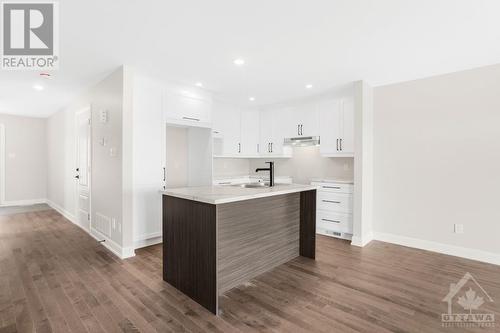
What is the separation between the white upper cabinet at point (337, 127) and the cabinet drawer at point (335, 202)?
716 millimetres

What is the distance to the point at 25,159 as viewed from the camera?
23.8ft

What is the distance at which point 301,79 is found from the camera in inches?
153

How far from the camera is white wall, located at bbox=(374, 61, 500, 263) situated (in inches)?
129

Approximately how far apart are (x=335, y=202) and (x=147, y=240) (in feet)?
10.3

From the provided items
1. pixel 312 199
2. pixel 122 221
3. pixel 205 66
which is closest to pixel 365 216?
pixel 312 199

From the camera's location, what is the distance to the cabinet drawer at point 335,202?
13.8 ft

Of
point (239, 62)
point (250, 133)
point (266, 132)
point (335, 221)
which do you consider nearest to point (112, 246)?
point (239, 62)

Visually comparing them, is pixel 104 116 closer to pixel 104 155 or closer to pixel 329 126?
pixel 104 155

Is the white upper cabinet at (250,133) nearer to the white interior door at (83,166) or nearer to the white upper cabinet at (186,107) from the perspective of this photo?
the white upper cabinet at (186,107)

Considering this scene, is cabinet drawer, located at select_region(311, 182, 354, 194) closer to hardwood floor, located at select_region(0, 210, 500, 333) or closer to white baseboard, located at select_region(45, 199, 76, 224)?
hardwood floor, located at select_region(0, 210, 500, 333)

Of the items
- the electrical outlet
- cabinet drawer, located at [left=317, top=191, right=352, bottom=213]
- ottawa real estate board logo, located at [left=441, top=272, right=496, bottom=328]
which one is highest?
cabinet drawer, located at [left=317, top=191, right=352, bottom=213]

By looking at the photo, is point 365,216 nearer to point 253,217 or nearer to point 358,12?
point 253,217

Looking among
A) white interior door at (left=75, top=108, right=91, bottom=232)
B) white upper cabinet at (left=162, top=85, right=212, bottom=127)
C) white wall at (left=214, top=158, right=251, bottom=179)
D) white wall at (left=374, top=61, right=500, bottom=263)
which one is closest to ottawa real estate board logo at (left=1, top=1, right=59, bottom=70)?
white interior door at (left=75, top=108, right=91, bottom=232)

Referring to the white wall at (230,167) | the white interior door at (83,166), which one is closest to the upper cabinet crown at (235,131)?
the white wall at (230,167)
